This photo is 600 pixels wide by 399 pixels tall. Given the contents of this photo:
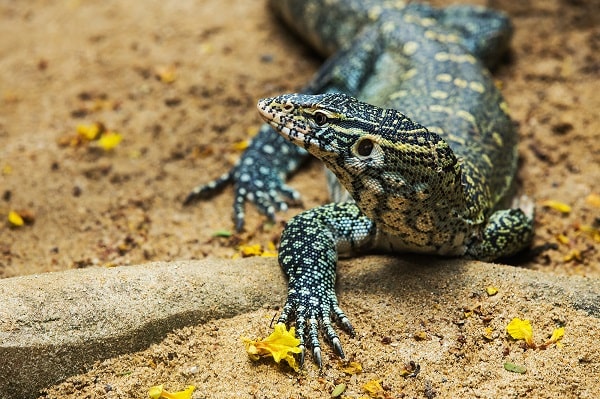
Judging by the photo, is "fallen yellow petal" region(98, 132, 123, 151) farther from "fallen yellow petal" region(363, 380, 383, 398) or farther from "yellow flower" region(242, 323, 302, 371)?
"fallen yellow petal" region(363, 380, 383, 398)

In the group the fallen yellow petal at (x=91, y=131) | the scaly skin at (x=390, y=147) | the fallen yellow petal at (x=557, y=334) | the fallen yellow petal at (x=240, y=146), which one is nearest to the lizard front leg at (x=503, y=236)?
the scaly skin at (x=390, y=147)

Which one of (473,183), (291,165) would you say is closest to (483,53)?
(291,165)

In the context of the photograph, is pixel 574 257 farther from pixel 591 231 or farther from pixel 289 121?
pixel 289 121

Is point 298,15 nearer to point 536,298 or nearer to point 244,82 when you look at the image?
point 244,82

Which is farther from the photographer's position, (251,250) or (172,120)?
(172,120)

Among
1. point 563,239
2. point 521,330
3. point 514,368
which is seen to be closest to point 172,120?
point 563,239

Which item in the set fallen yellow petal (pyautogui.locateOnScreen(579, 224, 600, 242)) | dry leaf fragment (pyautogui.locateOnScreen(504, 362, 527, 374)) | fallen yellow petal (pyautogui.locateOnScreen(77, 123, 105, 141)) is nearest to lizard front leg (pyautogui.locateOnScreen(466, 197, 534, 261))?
fallen yellow petal (pyautogui.locateOnScreen(579, 224, 600, 242))
